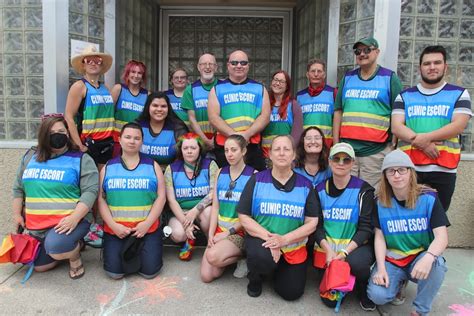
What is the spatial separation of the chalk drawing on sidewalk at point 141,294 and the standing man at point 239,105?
1.40 meters

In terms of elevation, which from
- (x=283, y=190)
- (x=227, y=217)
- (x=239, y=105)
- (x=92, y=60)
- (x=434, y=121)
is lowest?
(x=227, y=217)

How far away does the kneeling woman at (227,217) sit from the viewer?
10.5 ft

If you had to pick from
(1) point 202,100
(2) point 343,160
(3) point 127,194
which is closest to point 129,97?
(1) point 202,100

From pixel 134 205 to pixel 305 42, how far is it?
3.63 m

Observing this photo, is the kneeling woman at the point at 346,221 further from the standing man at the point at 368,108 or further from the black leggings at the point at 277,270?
the standing man at the point at 368,108

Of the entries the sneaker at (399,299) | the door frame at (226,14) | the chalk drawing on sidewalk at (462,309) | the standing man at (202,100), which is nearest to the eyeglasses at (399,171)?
the sneaker at (399,299)

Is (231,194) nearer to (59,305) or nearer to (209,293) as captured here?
(209,293)

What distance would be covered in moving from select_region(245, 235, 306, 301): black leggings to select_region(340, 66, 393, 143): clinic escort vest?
1342mm

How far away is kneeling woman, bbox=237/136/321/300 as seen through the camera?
115 inches

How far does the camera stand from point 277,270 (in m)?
→ 3.05

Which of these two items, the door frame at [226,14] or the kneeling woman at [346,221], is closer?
the kneeling woman at [346,221]

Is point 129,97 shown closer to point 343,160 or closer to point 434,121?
point 343,160

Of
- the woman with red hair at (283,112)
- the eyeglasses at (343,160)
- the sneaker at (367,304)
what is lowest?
the sneaker at (367,304)

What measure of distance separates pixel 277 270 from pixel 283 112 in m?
1.52
